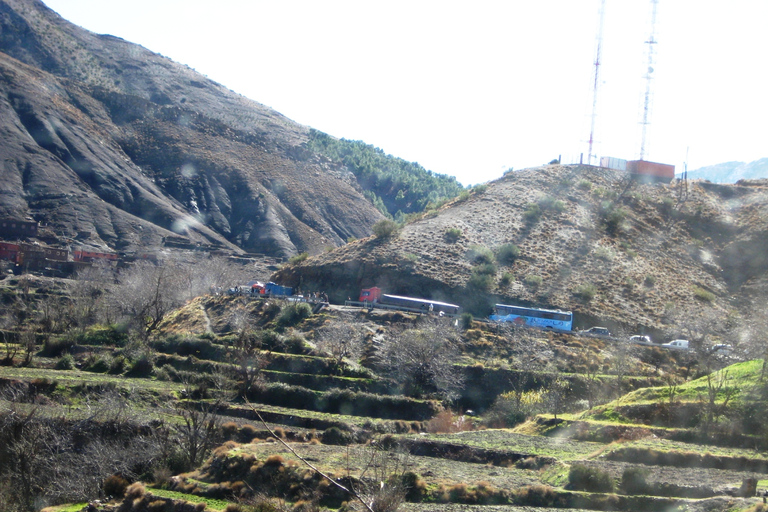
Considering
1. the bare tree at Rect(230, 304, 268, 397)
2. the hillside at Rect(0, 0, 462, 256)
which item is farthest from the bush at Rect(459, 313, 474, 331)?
the hillside at Rect(0, 0, 462, 256)

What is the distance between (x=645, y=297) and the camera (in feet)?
174

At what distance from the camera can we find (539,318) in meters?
46.6

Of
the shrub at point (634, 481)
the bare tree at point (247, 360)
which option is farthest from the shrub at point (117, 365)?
the shrub at point (634, 481)

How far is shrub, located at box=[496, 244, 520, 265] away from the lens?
56.3 metres

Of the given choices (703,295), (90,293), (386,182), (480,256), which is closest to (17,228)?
(90,293)

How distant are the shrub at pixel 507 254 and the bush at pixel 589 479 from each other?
3828 centimetres

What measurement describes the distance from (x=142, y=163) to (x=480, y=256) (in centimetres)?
6911

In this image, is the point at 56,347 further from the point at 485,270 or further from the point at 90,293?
the point at 485,270

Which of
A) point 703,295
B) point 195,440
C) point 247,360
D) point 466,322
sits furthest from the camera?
point 703,295

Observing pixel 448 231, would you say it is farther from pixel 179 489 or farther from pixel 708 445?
pixel 179 489

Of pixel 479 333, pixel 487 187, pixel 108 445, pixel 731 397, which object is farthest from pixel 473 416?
pixel 487 187

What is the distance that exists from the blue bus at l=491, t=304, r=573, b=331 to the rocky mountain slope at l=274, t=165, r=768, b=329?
3.23 meters

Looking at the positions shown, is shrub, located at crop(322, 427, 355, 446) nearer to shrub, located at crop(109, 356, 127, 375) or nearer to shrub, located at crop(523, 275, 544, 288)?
shrub, located at crop(109, 356, 127, 375)

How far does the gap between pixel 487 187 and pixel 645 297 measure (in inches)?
947
